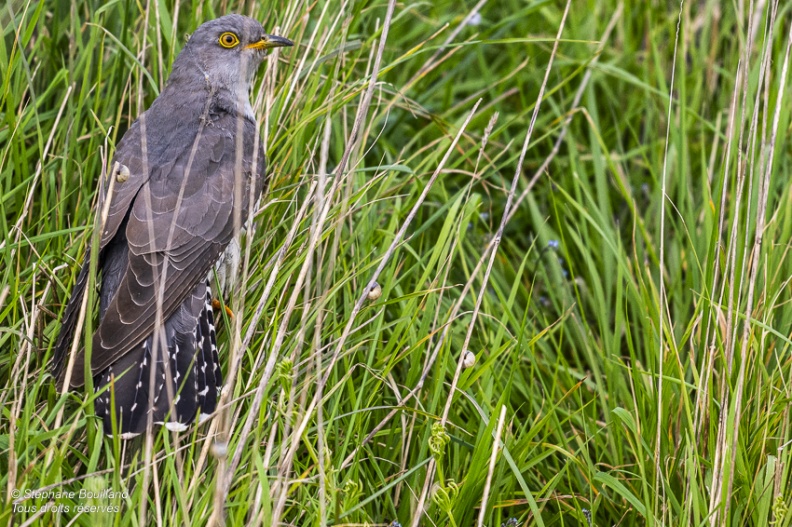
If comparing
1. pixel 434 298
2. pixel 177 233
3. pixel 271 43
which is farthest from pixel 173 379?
pixel 271 43

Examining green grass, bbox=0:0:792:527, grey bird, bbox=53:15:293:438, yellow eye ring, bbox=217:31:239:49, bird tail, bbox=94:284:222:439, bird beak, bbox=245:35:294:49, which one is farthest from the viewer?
yellow eye ring, bbox=217:31:239:49

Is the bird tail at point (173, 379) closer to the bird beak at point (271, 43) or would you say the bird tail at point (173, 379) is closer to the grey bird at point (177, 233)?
the grey bird at point (177, 233)

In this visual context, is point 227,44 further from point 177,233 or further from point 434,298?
point 434,298

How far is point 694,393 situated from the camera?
3689mm

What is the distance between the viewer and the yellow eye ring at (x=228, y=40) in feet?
14.0

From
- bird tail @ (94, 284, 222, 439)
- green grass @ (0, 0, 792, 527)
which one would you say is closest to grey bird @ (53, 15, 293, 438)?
bird tail @ (94, 284, 222, 439)

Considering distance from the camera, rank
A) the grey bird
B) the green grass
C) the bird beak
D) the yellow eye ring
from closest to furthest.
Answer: the green grass, the grey bird, the bird beak, the yellow eye ring

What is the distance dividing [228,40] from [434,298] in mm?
1692

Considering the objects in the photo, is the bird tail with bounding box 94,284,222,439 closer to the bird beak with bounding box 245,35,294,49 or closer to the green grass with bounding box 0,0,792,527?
the green grass with bounding box 0,0,792,527

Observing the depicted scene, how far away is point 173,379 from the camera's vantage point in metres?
3.43

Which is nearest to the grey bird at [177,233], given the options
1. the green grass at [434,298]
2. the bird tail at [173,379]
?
the bird tail at [173,379]

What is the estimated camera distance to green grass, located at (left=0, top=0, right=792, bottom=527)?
294 centimetres

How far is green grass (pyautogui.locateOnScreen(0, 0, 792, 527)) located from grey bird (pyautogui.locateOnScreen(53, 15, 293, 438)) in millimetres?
118

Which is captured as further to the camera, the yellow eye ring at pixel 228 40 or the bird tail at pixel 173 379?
the yellow eye ring at pixel 228 40
